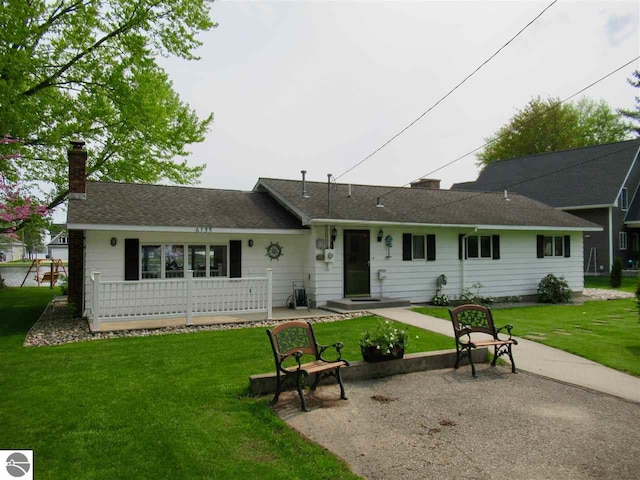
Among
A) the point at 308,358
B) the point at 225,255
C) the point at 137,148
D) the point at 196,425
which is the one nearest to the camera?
the point at 196,425

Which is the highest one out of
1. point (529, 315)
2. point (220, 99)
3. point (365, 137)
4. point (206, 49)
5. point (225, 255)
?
point (206, 49)

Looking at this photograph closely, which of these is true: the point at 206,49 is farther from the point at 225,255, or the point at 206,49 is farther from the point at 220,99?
the point at 225,255

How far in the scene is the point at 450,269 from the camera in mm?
15812

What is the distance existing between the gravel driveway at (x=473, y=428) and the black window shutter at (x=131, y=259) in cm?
791

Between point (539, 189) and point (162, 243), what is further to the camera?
point (539, 189)

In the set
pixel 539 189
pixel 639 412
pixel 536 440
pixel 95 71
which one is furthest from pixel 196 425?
pixel 539 189

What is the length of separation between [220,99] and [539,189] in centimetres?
2342

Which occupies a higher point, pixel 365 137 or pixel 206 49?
pixel 206 49

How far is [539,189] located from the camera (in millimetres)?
30125

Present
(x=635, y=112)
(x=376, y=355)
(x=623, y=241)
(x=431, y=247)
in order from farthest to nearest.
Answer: (x=635, y=112) < (x=623, y=241) < (x=431, y=247) < (x=376, y=355)

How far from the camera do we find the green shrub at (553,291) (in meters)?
16.6

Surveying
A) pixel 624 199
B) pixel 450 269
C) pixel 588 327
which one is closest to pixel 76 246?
pixel 450 269

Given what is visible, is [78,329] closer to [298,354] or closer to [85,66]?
[298,354]

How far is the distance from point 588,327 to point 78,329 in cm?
1229
